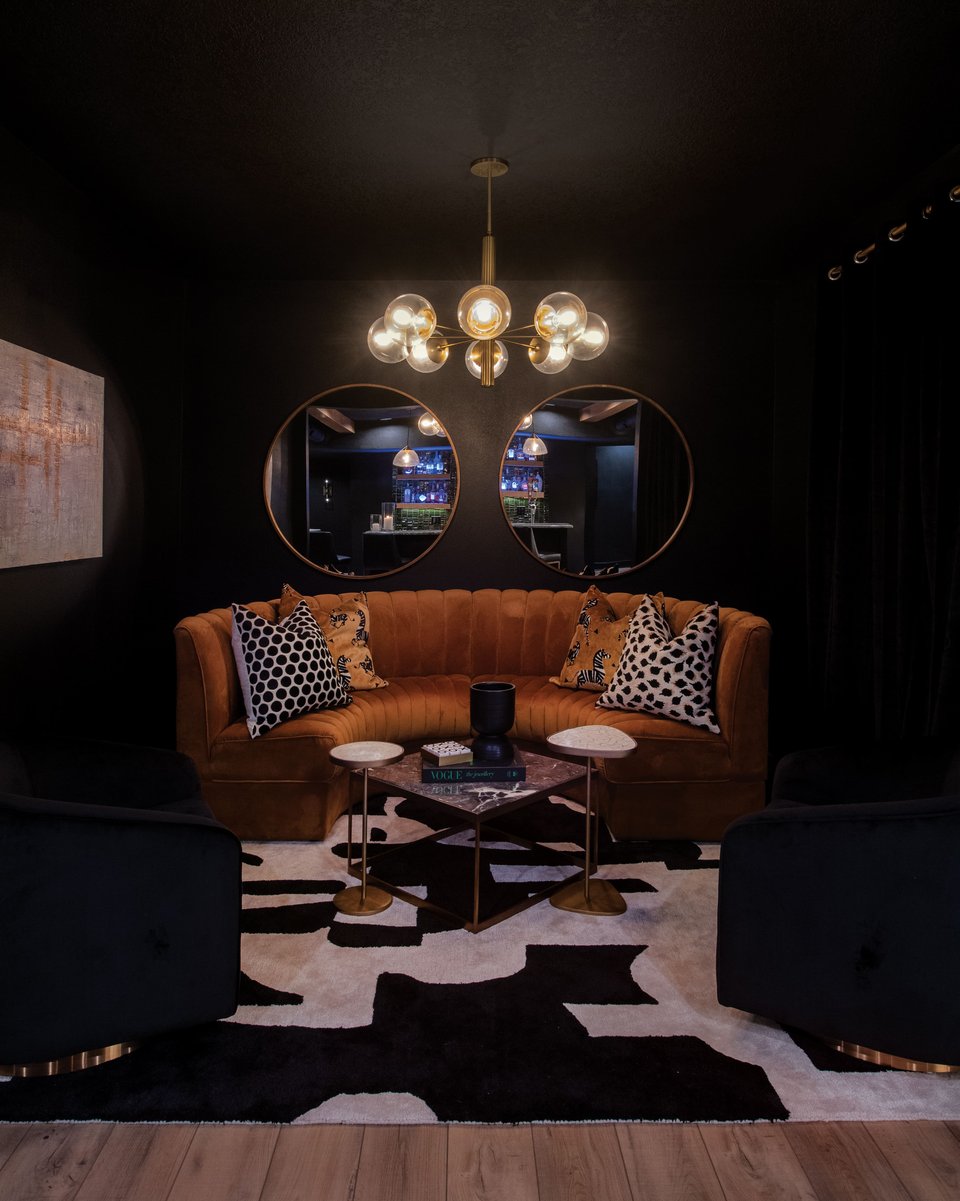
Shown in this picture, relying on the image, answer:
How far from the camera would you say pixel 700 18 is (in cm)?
248

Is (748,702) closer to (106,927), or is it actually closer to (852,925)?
(852,925)

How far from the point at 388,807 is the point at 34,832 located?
2219 mm

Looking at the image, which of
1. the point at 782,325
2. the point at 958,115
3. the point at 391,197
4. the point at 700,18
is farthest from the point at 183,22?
the point at 782,325

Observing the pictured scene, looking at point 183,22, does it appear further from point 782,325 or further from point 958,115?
point 782,325

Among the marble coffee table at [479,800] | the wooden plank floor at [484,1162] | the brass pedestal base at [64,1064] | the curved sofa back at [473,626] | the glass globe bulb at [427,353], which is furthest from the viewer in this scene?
the curved sofa back at [473,626]

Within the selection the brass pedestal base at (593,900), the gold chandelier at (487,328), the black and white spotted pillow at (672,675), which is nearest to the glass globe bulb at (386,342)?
the gold chandelier at (487,328)

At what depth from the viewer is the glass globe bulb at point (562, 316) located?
303cm

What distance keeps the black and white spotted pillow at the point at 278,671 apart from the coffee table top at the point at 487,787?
2.42ft

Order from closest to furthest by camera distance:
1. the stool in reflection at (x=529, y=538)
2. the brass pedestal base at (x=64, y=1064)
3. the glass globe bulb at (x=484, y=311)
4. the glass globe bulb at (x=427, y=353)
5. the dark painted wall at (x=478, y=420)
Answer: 1. the brass pedestal base at (x=64, y=1064)
2. the glass globe bulb at (x=484, y=311)
3. the glass globe bulb at (x=427, y=353)
4. the dark painted wall at (x=478, y=420)
5. the stool in reflection at (x=529, y=538)

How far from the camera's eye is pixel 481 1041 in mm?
2117

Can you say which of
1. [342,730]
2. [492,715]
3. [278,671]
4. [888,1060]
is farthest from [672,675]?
[888,1060]

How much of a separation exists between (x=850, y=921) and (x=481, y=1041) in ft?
3.14

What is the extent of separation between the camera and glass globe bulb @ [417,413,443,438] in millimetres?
5062

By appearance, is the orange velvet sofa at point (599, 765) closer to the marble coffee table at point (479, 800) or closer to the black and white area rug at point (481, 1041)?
the marble coffee table at point (479, 800)
